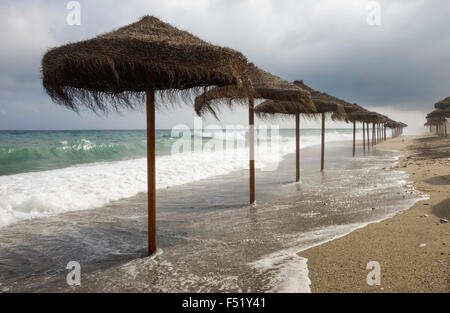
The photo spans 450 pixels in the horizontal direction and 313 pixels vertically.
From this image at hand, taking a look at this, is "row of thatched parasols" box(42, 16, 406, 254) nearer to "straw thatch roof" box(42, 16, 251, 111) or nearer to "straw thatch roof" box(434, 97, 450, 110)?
"straw thatch roof" box(42, 16, 251, 111)

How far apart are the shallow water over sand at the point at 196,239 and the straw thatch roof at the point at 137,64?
215 cm

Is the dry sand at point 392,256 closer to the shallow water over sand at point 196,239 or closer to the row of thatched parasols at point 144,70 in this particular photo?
the shallow water over sand at point 196,239

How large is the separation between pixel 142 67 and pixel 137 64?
0.34ft

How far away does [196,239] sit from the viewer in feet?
15.0

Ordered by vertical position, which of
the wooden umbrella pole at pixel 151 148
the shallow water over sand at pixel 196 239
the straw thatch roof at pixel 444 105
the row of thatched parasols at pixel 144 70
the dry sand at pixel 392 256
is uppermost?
the straw thatch roof at pixel 444 105

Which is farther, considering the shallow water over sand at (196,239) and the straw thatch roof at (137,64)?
the shallow water over sand at (196,239)

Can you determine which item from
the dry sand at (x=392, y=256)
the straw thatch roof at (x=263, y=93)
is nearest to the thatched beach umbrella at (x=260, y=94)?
the straw thatch roof at (x=263, y=93)

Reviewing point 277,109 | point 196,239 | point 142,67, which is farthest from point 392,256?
point 277,109

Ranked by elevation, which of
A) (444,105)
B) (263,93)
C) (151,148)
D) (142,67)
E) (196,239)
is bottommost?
(196,239)

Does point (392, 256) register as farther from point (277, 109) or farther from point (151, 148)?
point (277, 109)

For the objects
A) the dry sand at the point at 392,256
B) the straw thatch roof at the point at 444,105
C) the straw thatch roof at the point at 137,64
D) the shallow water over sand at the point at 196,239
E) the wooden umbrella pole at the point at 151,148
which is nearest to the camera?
the dry sand at the point at 392,256

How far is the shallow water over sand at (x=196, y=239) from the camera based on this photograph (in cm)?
321

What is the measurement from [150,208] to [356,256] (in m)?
2.58
